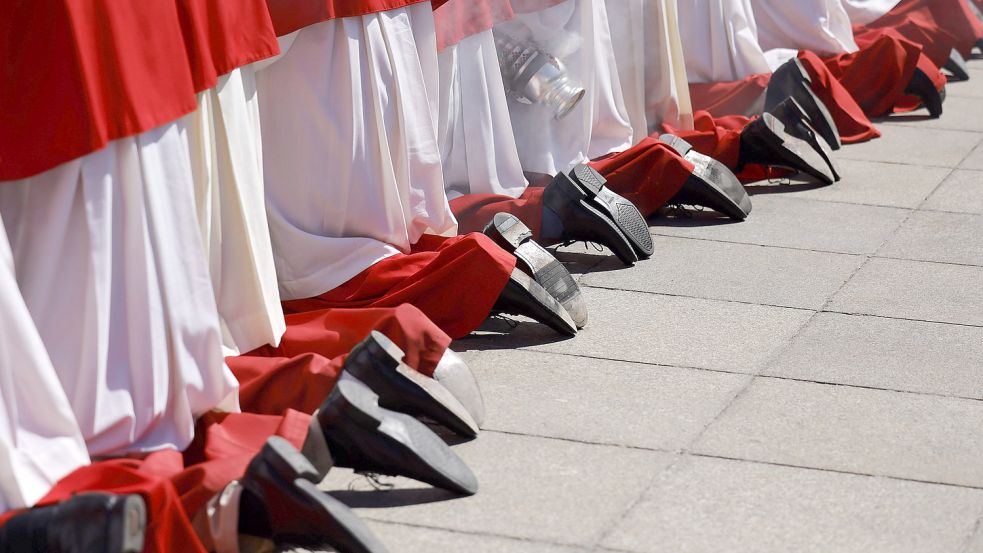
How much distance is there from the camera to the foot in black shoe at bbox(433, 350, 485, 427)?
390 centimetres

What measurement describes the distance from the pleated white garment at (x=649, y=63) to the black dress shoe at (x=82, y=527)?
4183mm

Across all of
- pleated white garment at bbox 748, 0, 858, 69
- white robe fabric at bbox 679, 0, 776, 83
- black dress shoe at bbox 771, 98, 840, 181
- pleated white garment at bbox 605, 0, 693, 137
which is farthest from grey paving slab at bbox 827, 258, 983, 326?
pleated white garment at bbox 748, 0, 858, 69

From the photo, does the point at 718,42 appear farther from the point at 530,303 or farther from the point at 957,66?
the point at 530,303

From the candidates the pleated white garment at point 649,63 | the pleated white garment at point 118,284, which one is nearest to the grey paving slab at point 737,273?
the pleated white garment at point 649,63

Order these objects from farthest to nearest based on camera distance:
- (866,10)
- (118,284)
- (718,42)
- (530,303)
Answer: (866,10)
(718,42)
(530,303)
(118,284)

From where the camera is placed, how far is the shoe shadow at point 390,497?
11.5ft

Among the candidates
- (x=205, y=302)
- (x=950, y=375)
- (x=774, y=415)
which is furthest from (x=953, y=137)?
(x=205, y=302)

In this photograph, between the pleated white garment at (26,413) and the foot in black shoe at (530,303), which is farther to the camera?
the foot in black shoe at (530,303)

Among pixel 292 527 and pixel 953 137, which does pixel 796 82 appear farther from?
pixel 292 527

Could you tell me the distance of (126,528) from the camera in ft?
9.37

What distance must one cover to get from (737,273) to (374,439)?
2.31 metres

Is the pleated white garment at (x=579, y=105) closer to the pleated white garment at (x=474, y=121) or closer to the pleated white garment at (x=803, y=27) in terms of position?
the pleated white garment at (x=474, y=121)

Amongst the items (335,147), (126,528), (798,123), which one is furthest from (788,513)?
(798,123)

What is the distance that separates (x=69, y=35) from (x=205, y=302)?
705 millimetres
